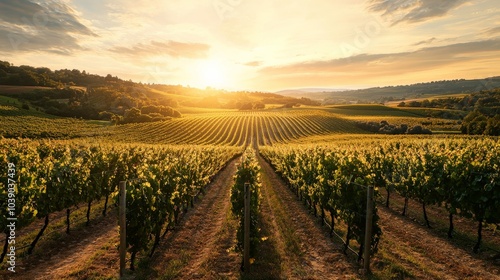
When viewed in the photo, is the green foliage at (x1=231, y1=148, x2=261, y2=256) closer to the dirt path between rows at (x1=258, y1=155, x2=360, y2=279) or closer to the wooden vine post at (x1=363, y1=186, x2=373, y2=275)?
the dirt path between rows at (x1=258, y1=155, x2=360, y2=279)

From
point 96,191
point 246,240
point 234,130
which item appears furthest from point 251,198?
point 234,130

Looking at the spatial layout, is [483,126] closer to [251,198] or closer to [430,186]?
[430,186]

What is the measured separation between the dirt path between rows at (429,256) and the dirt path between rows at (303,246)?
199 centimetres

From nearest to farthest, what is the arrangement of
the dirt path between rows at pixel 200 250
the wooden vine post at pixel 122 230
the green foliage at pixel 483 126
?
the wooden vine post at pixel 122 230, the dirt path between rows at pixel 200 250, the green foliage at pixel 483 126

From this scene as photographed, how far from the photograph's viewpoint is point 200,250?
1095 centimetres

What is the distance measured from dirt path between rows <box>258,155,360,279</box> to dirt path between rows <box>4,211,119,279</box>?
5.84 metres

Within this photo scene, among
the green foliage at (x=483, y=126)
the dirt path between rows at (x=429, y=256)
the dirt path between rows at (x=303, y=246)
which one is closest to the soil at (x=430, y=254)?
the dirt path between rows at (x=429, y=256)

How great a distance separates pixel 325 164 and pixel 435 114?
113 m

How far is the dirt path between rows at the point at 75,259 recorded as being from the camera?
874 cm

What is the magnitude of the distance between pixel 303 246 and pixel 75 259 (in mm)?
8406

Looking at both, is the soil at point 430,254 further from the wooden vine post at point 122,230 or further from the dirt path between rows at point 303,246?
the wooden vine post at point 122,230

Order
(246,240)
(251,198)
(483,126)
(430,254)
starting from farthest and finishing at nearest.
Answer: (483,126), (251,198), (430,254), (246,240)

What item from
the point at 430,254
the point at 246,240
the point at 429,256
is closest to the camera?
the point at 246,240

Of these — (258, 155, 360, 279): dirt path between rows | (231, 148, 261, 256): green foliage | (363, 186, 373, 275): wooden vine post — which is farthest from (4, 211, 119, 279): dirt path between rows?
(363, 186, 373, 275): wooden vine post
